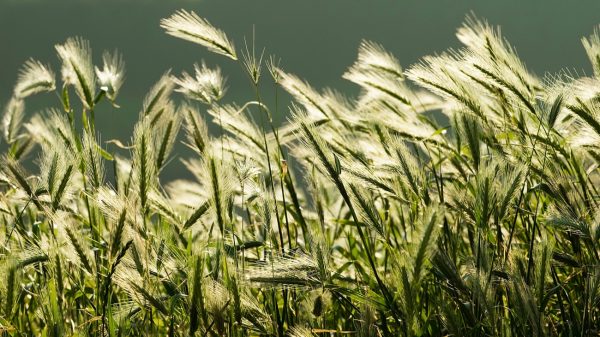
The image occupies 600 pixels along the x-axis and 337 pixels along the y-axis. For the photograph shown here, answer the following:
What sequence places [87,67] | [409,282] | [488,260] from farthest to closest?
1. [87,67]
2. [488,260]
3. [409,282]

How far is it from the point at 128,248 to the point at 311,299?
1.12 ft

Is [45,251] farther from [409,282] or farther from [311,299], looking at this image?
[409,282]

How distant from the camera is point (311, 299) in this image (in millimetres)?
1477

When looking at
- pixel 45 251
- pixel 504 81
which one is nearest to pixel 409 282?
pixel 504 81

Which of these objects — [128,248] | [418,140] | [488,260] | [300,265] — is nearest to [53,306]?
[128,248]

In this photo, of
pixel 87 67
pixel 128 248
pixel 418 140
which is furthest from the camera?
pixel 87 67

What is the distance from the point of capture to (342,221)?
2.03m

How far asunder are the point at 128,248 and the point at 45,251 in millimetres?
231

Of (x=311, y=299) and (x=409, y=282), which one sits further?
(x=311, y=299)

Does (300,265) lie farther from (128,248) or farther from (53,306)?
(53,306)

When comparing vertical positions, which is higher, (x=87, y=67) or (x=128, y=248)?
(x=87, y=67)

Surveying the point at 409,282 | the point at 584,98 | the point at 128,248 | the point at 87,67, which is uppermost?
the point at 87,67

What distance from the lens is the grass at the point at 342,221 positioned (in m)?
1.34

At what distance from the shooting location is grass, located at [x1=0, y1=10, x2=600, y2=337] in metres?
1.34
